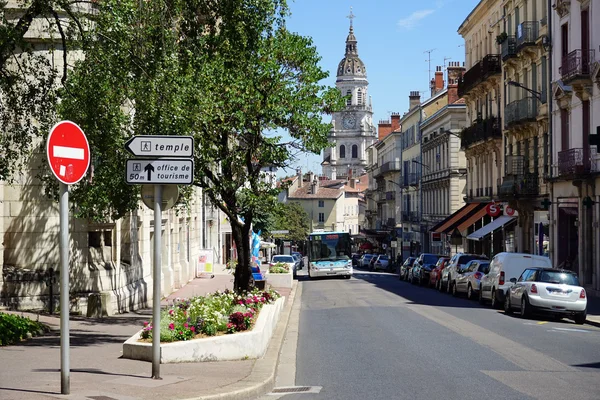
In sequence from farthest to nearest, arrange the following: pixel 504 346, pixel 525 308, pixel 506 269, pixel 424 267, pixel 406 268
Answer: pixel 406 268, pixel 424 267, pixel 506 269, pixel 525 308, pixel 504 346

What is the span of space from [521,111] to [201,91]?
100.0 feet

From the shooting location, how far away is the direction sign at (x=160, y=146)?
11.4 m

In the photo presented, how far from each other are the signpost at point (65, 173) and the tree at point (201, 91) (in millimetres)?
5305

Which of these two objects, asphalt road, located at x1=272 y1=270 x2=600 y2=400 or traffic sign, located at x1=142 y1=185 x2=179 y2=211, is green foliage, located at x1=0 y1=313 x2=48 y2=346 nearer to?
asphalt road, located at x1=272 y1=270 x2=600 y2=400

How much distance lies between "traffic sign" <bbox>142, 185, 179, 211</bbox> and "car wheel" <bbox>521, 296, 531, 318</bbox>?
1525cm

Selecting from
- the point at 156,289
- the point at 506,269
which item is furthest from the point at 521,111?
the point at 156,289

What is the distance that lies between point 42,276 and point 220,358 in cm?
1122

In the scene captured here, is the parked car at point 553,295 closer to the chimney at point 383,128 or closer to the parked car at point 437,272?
the parked car at point 437,272

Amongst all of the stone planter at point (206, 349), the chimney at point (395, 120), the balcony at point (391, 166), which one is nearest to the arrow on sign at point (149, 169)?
the stone planter at point (206, 349)

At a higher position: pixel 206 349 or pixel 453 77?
pixel 453 77

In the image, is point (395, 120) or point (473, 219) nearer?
point (473, 219)

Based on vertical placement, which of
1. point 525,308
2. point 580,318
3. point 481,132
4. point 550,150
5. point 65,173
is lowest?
point 580,318

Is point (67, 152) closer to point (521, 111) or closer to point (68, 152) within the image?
point (68, 152)

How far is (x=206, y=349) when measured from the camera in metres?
13.7
